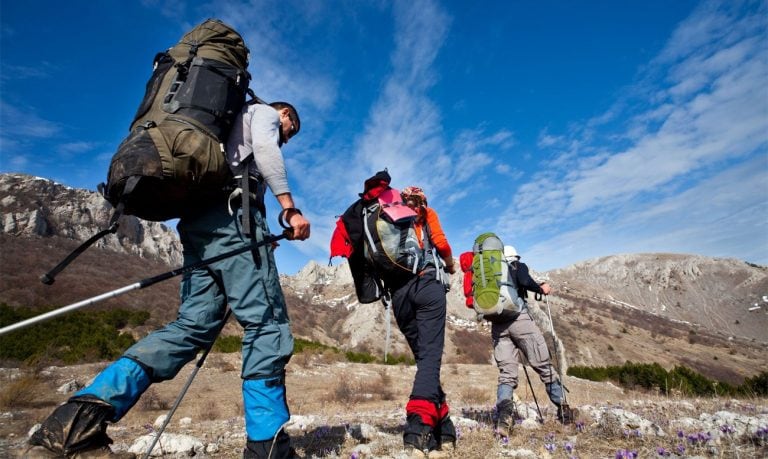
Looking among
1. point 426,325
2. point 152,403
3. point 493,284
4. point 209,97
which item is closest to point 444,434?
point 426,325

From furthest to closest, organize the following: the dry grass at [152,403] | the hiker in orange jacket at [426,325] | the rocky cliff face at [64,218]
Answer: the rocky cliff face at [64,218]
the dry grass at [152,403]
the hiker in orange jacket at [426,325]

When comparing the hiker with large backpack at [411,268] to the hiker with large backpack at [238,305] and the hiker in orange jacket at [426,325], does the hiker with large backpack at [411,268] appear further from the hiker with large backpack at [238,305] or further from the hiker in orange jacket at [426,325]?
the hiker with large backpack at [238,305]

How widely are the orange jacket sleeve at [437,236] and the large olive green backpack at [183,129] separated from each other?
1.92m

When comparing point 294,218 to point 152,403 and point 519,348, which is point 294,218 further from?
point 152,403

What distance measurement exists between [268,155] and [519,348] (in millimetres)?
4084

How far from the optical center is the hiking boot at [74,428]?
1.73m

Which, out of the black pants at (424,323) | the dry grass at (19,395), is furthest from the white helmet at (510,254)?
the dry grass at (19,395)

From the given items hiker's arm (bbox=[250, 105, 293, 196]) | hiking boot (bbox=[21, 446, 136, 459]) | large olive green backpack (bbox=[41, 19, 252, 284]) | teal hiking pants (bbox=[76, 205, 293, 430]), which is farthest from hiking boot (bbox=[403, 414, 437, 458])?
large olive green backpack (bbox=[41, 19, 252, 284])

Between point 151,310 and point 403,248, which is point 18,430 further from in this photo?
point 151,310

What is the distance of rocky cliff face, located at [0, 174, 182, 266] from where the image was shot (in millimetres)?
44234

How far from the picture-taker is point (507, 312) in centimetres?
473

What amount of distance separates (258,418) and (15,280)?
102 ft

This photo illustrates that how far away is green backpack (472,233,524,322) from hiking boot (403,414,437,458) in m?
2.17

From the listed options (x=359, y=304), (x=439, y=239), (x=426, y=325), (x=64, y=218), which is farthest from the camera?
(x=64, y=218)
